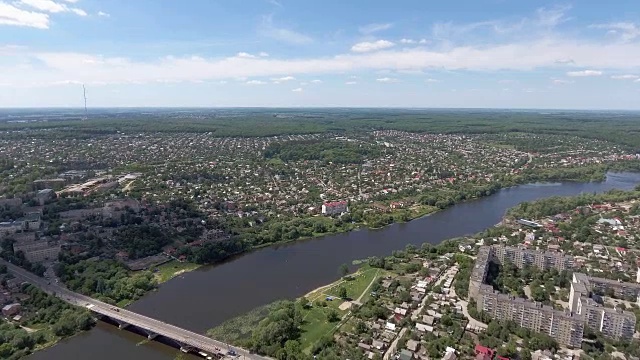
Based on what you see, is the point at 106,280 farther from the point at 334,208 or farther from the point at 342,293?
the point at 334,208

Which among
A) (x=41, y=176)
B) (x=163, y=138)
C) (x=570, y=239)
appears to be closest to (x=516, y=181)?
(x=570, y=239)

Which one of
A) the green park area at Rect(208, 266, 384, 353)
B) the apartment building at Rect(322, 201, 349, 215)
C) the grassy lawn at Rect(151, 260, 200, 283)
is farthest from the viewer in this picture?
the apartment building at Rect(322, 201, 349, 215)

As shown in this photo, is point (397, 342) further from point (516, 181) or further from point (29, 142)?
point (29, 142)

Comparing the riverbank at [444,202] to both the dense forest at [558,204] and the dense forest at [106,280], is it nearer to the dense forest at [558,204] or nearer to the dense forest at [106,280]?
the dense forest at [106,280]

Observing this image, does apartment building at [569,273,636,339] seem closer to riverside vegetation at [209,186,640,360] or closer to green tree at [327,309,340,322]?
riverside vegetation at [209,186,640,360]

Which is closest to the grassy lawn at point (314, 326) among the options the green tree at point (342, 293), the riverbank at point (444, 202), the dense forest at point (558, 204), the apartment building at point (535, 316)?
the green tree at point (342, 293)

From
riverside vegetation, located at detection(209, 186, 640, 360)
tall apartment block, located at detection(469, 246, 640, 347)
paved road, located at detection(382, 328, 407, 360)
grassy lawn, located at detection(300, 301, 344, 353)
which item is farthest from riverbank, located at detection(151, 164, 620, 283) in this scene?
paved road, located at detection(382, 328, 407, 360)
